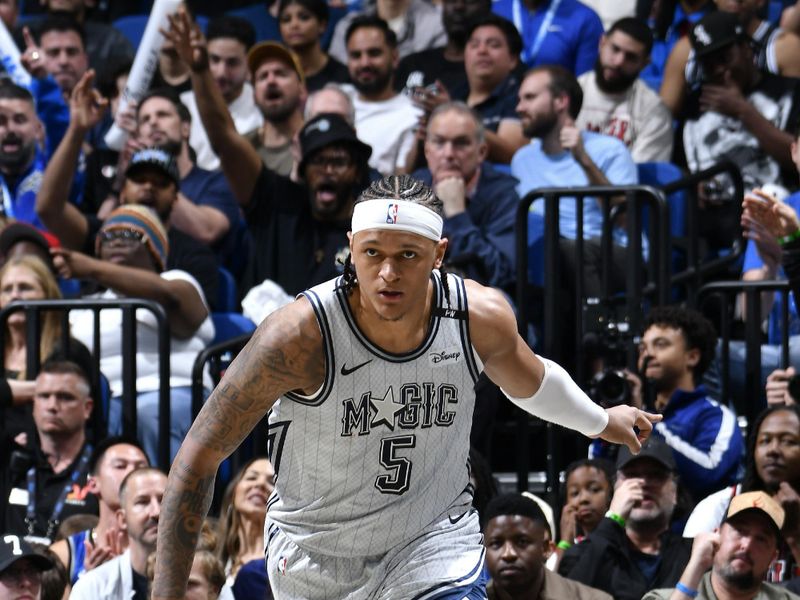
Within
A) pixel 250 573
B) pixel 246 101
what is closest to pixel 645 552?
pixel 250 573

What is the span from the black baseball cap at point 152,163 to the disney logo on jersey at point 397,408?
5.10 metres

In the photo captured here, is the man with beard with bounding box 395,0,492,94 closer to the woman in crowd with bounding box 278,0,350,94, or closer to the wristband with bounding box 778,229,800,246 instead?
the woman in crowd with bounding box 278,0,350,94

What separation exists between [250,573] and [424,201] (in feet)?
10.2

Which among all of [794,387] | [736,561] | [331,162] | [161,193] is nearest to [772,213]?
[794,387]

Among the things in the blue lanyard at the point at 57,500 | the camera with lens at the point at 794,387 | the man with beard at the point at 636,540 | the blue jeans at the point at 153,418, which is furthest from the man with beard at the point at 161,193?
the camera with lens at the point at 794,387

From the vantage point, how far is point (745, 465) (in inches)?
307

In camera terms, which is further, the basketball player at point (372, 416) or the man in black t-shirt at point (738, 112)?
the man in black t-shirt at point (738, 112)

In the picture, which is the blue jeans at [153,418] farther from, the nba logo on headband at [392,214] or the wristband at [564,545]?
the nba logo on headband at [392,214]

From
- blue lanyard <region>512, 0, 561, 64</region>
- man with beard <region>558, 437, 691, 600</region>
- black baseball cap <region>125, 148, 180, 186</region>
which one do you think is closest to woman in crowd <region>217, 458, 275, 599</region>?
man with beard <region>558, 437, 691, 600</region>

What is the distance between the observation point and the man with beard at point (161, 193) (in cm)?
958

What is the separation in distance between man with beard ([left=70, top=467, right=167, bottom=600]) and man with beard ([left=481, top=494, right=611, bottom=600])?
1.45 meters

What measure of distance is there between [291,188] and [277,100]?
3.49 ft

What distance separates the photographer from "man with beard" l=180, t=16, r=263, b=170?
1122cm

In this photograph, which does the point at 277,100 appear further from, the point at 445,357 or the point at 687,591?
the point at 445,357
